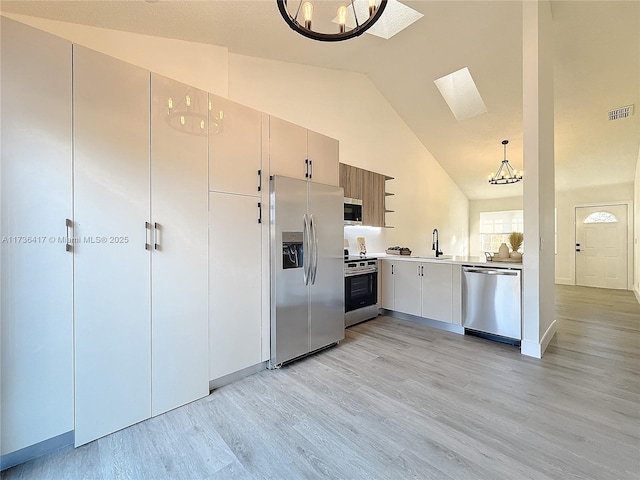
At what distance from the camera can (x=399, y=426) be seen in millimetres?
1862

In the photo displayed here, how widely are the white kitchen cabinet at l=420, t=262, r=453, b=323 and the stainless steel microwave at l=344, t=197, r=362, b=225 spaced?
3.87ft

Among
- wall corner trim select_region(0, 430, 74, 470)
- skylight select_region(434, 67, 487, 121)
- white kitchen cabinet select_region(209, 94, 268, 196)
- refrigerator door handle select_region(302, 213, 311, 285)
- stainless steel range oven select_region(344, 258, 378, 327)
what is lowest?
wall corner trim select_region(0, 430, 74, 470)

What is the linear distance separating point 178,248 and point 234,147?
96 centimetres

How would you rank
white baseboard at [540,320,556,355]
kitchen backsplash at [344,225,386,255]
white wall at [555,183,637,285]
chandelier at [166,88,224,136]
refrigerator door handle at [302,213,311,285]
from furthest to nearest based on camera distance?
white wall at [555,183,637,285] < kitchen backsplash at [344,225,386,255] < white baseboard at [540,320,556,355] < refrigerator door handle at [302,213,311,285] < chandelier at [166,88,224,136]

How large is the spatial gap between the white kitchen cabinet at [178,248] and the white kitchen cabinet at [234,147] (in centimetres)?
9

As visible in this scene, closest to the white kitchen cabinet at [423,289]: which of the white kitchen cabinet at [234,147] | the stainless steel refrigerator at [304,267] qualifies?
the stainless steel refrigerator at [304,267]

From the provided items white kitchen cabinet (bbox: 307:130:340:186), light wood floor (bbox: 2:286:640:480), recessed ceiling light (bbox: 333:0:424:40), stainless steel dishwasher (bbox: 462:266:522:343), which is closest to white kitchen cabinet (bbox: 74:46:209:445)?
light wood floor (bbox: 2:286:640:480)

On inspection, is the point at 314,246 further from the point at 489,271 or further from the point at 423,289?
the point at 489,271

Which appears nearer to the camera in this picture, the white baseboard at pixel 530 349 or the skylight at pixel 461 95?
the white baseboard at pixel 530 349

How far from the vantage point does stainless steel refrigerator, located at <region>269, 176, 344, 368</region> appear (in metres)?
2.67

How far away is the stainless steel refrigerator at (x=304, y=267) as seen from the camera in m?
2.67

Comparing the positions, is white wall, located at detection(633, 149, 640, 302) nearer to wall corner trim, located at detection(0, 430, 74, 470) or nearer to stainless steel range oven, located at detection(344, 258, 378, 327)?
stainless steel range oven, located at detection(344, 258, 378, 327)

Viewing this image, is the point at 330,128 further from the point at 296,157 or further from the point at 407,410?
the point at 407,410

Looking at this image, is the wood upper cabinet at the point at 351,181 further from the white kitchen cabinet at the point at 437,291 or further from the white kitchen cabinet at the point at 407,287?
the white kitchen cabinet at the point at 437,291
